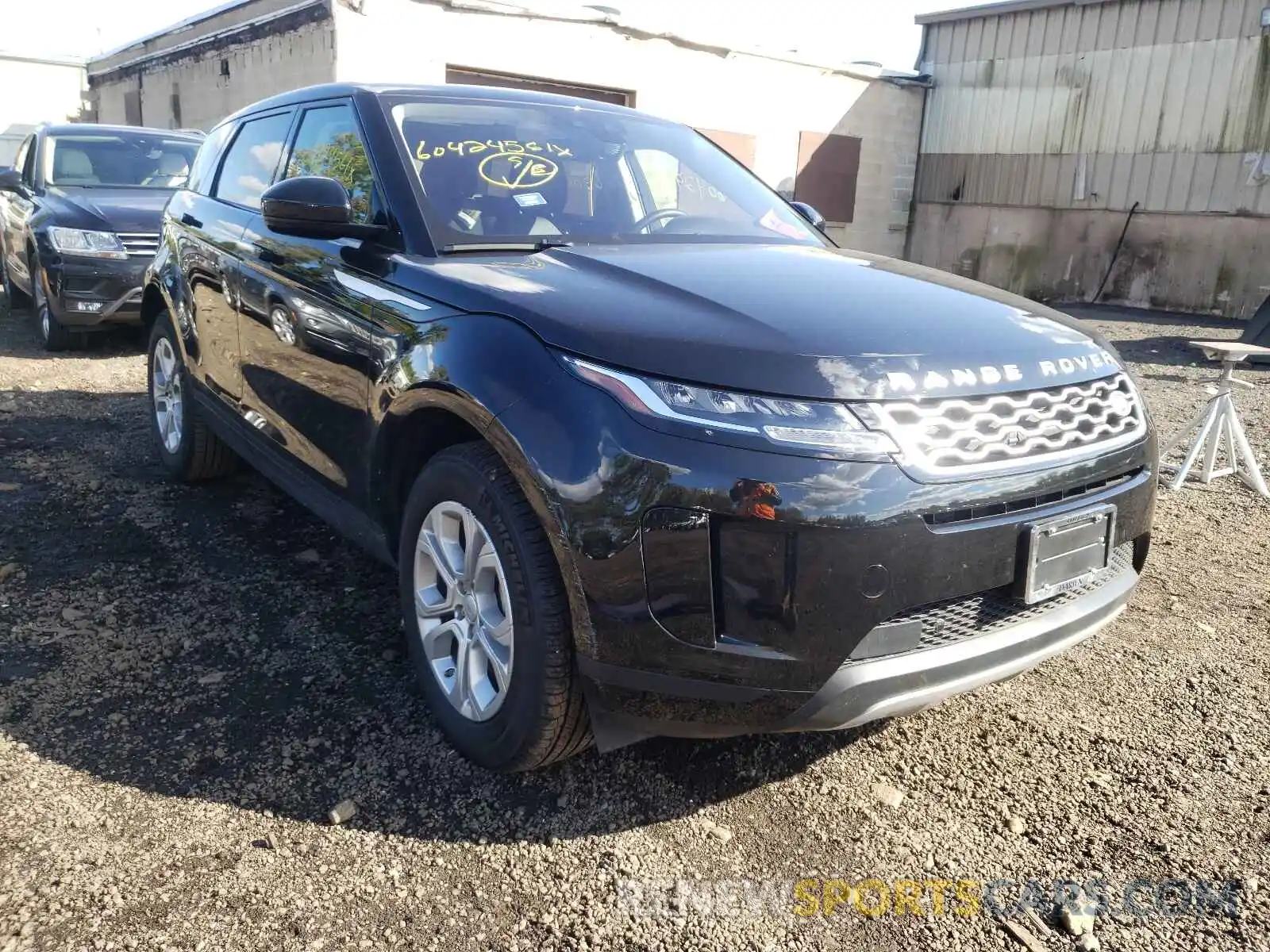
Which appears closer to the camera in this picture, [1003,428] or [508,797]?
[1003,428]

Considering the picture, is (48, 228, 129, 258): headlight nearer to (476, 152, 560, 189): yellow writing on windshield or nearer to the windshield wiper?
(476, 152, 560, 189): yellow writing on windshield

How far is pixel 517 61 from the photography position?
1166cm

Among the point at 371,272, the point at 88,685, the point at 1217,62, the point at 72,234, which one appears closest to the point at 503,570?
the point at 371,272

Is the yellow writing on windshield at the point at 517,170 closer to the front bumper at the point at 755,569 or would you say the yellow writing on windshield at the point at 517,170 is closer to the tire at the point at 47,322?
the front bumper at the point at 755,569

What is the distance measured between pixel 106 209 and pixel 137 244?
0.45 m

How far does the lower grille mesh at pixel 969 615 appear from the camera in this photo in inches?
81.5

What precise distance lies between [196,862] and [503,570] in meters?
0.94

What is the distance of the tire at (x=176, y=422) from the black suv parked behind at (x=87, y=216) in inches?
102

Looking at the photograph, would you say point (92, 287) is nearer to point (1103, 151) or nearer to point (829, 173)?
→ point (829, 173)

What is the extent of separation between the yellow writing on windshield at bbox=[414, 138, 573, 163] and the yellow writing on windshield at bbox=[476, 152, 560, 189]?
0.9 inches

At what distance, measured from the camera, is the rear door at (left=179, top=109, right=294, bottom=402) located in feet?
12.4

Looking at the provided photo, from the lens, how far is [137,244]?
7.52 m

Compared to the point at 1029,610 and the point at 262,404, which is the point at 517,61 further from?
the point at 1029,610

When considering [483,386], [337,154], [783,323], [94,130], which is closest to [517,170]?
[337,154]
